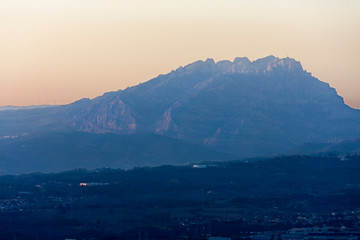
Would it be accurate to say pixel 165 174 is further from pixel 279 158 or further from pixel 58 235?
pixel 58 235

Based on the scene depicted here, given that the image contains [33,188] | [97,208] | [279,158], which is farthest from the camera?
[279,158]

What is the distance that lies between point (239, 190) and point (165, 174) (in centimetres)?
1659

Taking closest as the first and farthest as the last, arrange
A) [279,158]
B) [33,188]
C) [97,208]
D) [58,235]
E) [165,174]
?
[58,235]
[97,208]
[33,188]
[165,174]
[279,158]

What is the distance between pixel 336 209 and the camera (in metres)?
136

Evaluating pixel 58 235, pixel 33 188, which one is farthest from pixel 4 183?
pixel 58 235

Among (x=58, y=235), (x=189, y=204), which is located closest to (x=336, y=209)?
(x=189, y=204)

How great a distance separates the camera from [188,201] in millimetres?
142625

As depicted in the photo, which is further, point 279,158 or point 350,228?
point 279,158

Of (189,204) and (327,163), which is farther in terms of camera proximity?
(327,163)

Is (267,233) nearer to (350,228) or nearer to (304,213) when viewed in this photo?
(350,228)

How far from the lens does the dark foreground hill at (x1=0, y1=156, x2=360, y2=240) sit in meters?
117

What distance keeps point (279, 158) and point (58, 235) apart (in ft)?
254

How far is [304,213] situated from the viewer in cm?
13375

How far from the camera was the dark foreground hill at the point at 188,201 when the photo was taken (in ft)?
382
